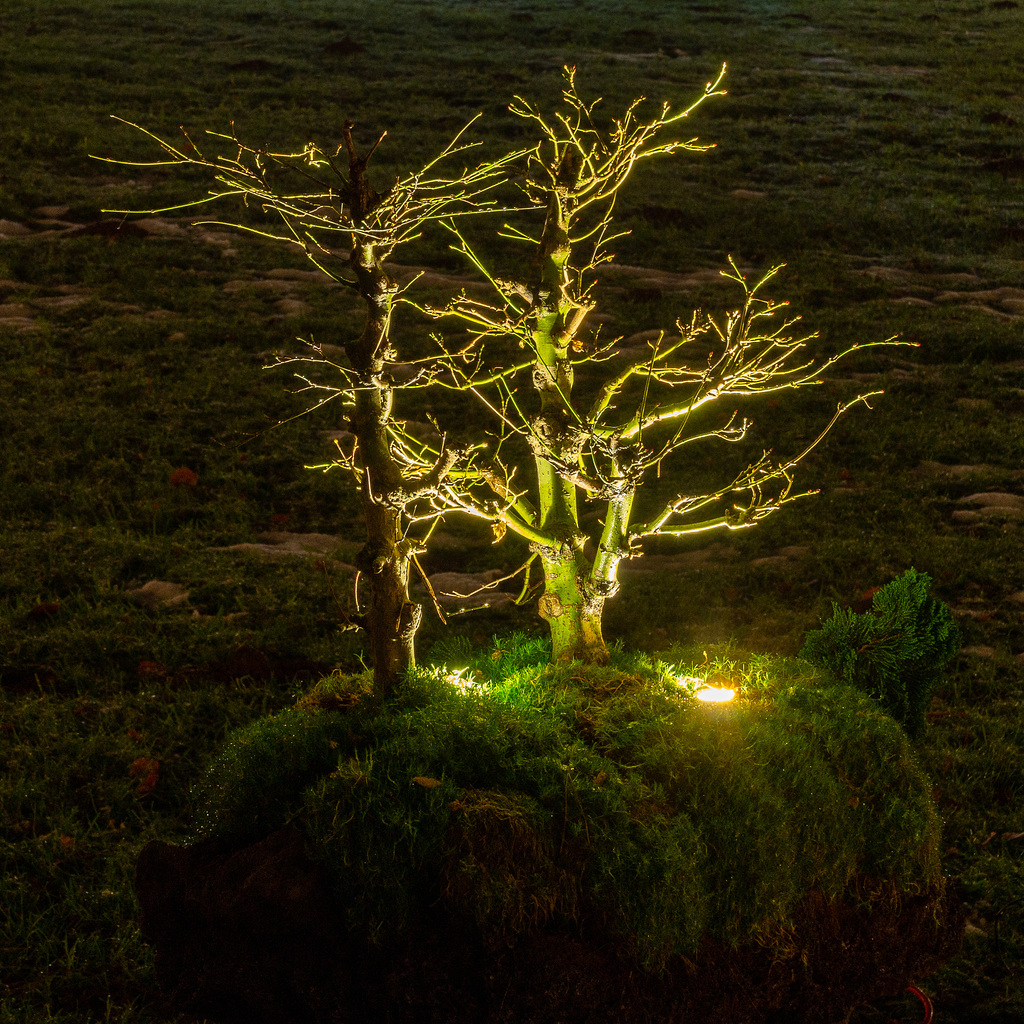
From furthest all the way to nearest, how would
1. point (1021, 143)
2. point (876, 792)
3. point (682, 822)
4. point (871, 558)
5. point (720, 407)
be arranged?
point (1021, 143), point (720, 407), point (871, 558), point (876, 792), point (682, 822)

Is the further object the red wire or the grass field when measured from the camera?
the grass field

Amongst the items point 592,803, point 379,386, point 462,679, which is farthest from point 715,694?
point 379,386

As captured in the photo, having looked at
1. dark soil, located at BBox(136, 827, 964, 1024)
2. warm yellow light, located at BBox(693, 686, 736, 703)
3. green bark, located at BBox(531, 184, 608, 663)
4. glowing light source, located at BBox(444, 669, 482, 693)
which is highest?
green bark, located at BBox(531, 184, 608, 663)

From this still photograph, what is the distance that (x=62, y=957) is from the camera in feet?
15.3

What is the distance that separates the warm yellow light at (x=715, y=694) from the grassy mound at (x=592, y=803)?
5cm

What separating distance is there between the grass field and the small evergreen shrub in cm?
133

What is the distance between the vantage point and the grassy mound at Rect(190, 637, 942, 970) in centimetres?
339

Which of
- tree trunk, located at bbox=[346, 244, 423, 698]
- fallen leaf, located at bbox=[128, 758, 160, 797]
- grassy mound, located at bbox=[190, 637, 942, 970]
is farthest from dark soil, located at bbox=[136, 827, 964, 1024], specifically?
fallen leaf, located at bbox=[128, 758, 160, 797]

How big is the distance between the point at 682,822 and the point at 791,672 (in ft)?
4.41

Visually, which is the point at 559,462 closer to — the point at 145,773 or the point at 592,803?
the point at 592,803

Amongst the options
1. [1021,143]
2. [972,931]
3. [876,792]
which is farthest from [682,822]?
[1021,143]

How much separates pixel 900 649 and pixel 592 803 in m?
1.91

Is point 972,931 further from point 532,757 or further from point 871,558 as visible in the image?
point 871,558

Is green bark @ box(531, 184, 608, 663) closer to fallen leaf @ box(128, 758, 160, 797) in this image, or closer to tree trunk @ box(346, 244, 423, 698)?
tree trunk @ box(346, 244, 423, 698)
